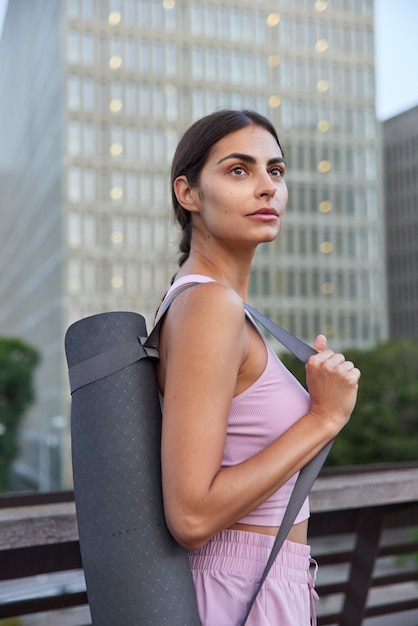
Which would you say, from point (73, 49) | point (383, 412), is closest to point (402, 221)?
point (73, 49)

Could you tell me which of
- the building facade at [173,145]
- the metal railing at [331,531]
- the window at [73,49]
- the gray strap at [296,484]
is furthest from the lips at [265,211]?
the window at [73,49]

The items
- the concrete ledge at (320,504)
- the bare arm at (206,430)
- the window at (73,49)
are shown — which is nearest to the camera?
the bare arm at (206,430)

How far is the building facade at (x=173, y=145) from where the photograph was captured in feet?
240

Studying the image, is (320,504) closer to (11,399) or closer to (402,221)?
(11,399)

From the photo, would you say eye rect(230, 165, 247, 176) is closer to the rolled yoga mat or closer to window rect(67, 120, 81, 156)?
the rolled yoga mat

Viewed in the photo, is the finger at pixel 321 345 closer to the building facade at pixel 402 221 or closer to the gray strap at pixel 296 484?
the gray strap at pixel 296 484

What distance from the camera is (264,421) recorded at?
172cm

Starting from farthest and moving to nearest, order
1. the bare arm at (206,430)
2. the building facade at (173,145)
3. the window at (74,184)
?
1. the building facade at (173,145)
2. the window at (74,184)
3. the bare arm at (206,430)

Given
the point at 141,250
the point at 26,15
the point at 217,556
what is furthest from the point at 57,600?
the point at 26,15

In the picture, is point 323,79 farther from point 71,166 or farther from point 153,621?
point 153,621

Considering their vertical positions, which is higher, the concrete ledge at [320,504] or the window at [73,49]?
the window at [73,49]

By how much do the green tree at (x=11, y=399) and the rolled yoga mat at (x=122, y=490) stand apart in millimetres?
56915

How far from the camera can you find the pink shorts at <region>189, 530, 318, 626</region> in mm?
1678

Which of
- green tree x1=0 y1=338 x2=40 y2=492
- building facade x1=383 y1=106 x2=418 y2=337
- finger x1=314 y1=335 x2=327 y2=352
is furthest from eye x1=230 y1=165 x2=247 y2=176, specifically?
building facade x1=383 y1=106 x2=418 y2=337
